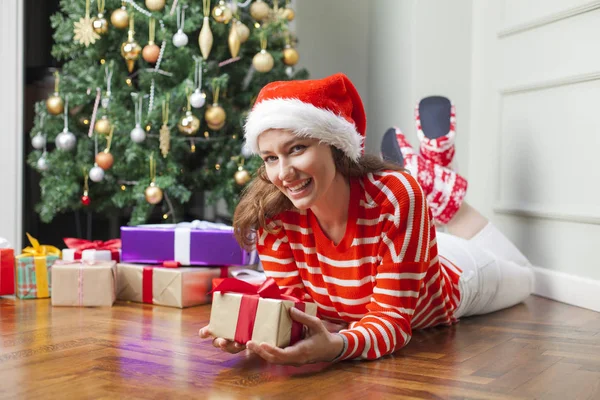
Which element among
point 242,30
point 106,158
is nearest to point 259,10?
point 242,30

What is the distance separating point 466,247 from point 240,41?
1.18 metres

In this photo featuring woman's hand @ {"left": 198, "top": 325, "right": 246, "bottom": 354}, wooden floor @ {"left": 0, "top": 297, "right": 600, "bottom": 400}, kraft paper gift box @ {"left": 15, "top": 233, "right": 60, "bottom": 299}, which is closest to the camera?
wooden floor @ {"left": 0, "top": 297, "right": 600, "bottom": 400}

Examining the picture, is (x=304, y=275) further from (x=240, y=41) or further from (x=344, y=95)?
(x=240, y=41)

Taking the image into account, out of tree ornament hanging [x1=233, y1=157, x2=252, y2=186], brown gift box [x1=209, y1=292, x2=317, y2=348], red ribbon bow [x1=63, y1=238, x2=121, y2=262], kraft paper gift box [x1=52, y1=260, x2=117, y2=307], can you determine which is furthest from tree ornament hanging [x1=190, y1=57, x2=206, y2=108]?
brown gift box [x1=209, y1=292, x2=317, y2=348]

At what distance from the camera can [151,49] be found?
2.70 m

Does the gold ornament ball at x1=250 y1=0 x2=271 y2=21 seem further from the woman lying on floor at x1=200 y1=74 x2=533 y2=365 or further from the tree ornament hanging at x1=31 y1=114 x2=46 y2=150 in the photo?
the woman lying on floor at x1=200 y1=74 x2=533 y2=365

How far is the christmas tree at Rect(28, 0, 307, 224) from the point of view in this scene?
8.87 feet

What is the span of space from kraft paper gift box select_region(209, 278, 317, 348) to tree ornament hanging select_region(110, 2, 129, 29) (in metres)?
1.56

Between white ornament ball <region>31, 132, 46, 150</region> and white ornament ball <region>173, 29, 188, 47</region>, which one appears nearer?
white ornament ball <region>173, 29, 188, 47</region>

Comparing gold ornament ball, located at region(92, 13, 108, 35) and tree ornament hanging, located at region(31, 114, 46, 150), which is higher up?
gold ornament ball, located at region(92, 13, 108, 35)

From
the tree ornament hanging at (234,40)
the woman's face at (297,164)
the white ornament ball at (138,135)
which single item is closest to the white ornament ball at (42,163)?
the white ornament ball at (138,135)

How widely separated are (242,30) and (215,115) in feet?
1.12

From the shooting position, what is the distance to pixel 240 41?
2777 millimetres

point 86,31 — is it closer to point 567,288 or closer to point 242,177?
point 242,177
